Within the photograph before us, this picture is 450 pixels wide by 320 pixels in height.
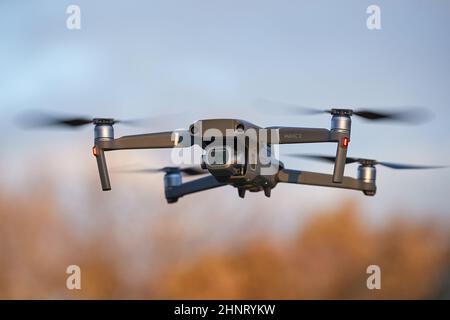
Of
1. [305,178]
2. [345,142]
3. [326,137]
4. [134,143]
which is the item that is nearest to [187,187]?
[305,178]

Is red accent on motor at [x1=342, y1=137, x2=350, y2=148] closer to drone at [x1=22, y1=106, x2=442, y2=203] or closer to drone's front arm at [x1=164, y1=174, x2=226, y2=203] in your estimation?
drone at [x1=22, y1=106, x2=442, y2=203]

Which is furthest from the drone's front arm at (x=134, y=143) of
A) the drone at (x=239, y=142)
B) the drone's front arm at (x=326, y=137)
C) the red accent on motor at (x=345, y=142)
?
the red accent on motor at (x=345, y=142)

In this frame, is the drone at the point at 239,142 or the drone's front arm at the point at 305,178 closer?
the drone at the point at 239,142

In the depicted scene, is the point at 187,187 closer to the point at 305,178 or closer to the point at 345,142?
the point at 305,178

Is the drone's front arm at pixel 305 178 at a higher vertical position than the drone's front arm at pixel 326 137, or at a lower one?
lower

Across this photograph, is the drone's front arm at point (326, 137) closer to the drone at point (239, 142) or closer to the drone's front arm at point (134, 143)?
Answer: the drone at point (239, 142)

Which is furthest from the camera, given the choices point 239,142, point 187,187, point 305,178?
point 187,187
